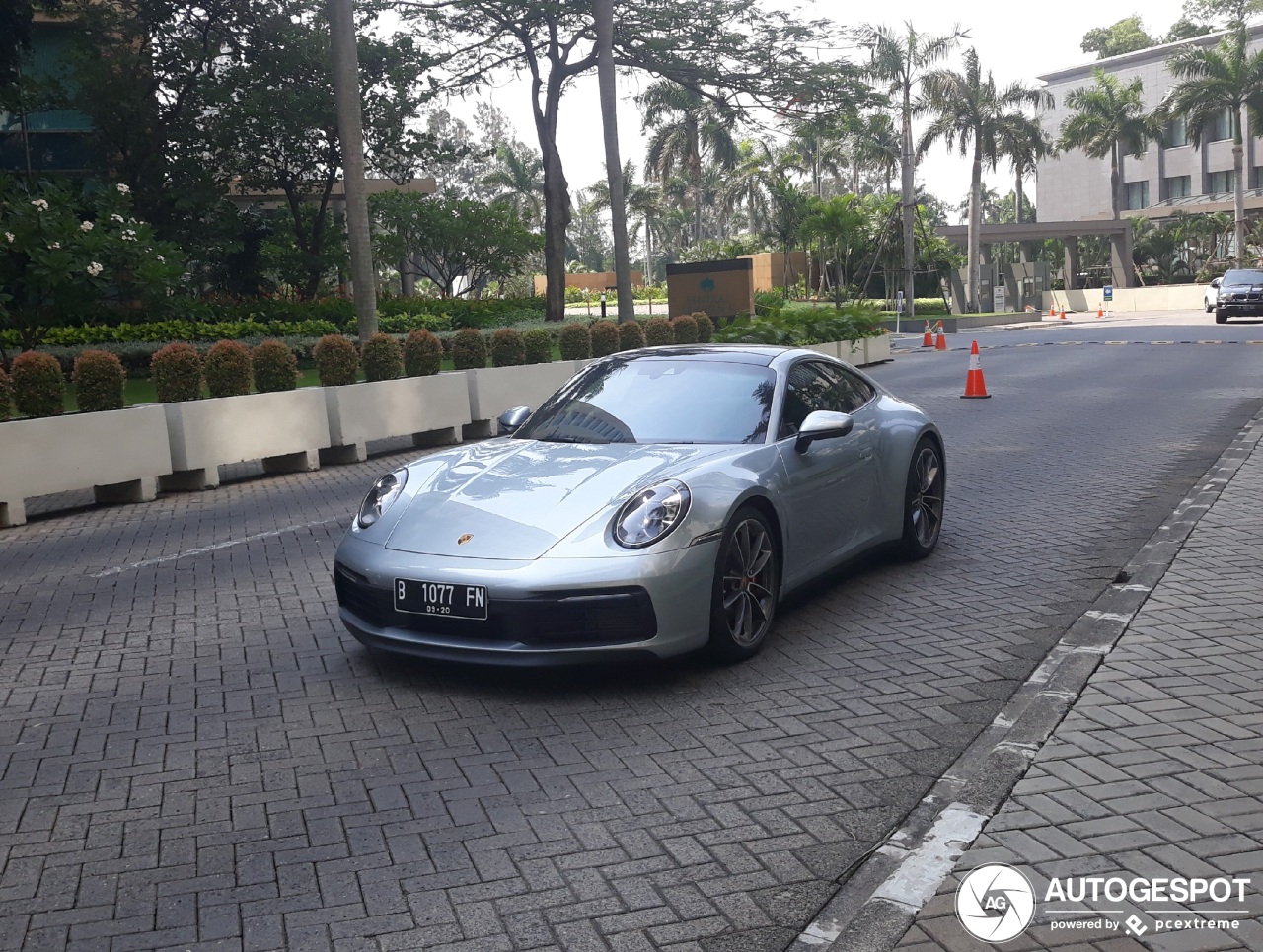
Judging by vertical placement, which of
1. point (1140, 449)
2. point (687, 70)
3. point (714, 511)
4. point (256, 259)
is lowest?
point (1140, 449)

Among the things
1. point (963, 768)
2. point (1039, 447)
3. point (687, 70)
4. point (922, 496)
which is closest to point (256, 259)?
point (687, 70)

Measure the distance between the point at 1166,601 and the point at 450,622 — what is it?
3827mm

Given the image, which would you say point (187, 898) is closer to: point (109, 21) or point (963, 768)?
point (963, 768)

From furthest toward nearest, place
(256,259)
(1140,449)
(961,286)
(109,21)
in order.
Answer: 1. (961,286)
2. (256,259)
3. (109,21)
4. (1140,449)

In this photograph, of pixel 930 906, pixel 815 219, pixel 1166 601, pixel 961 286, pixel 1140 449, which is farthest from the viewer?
pixel 961 286

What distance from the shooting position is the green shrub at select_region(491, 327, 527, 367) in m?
18.9

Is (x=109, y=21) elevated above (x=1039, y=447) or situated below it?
above

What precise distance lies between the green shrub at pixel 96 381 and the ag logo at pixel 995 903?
11375 millimetres

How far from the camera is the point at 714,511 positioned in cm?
577

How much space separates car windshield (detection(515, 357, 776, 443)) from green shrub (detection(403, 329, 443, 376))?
10.1m

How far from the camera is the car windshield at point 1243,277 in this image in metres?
41.5

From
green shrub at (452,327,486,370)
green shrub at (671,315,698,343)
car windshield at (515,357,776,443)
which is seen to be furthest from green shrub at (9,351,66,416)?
green shrub at (671,315,698,343)

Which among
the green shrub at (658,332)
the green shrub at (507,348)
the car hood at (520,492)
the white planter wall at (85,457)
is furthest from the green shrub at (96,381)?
the green shrub at (658,332)

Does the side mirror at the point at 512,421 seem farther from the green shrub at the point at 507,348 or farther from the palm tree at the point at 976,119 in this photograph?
the palm tree at the point at 976,119
